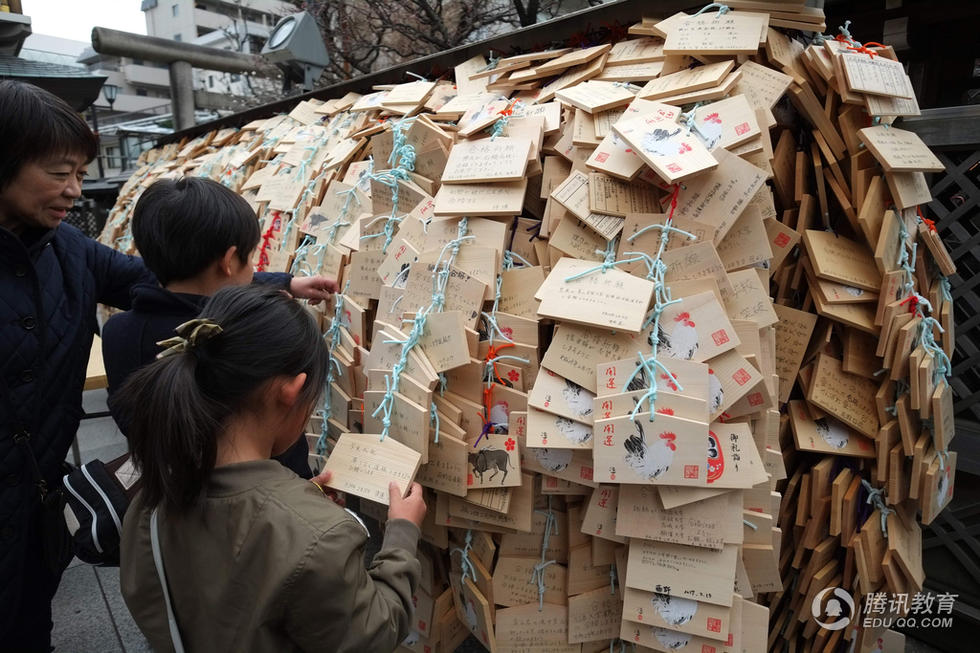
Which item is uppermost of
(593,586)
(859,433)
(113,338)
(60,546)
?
(113,338)

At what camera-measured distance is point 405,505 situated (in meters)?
1.24

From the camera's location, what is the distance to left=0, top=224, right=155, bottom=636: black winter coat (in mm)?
1512

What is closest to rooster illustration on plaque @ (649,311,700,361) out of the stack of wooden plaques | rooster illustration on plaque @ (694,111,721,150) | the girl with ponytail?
the stack of wooden plaques

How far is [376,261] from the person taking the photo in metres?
1.68

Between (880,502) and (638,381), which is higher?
(638,381)

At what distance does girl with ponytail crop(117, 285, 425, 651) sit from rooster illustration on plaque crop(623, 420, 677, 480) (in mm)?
479

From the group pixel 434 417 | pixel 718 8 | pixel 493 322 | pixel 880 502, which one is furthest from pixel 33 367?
pixel 880 502

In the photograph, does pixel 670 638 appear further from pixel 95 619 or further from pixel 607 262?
pixel 95 619

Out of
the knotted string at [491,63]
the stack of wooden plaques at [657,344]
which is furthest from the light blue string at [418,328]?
the knotted string at [491,63]

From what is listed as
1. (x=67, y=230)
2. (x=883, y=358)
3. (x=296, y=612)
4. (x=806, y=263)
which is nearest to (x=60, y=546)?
(x=67, y=230)

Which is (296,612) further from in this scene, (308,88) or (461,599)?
(308,88)

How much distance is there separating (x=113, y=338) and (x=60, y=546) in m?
0.61

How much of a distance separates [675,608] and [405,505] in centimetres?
57

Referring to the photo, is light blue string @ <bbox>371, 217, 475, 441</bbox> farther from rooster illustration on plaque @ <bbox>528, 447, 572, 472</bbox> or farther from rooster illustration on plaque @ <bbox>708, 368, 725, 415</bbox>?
rooster illustration on plaque @ <bbox>708, 368, 725, 415</bbox>
